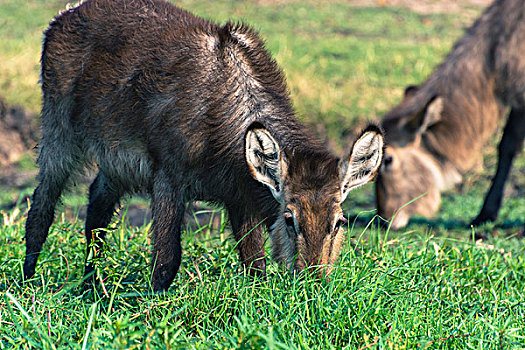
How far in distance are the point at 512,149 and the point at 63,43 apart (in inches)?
207

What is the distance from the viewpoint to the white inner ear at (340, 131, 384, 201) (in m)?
3.32

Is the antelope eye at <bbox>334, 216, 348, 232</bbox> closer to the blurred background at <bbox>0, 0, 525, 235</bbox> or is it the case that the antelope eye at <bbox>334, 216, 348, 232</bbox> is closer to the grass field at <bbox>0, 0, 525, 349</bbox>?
the grass field at <bbox>0, 0, 525, 349</bbox>

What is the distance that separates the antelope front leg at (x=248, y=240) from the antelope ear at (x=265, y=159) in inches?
18.4

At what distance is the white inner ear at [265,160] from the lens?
10.8ft

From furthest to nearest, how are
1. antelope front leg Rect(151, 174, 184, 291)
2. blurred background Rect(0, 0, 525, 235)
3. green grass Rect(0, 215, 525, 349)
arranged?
blurred background Rect(0, 0, 525, 235)
antelope front leg Rect(151, 174, 184, 291)
green grass Rect(0, 215, 525, 349)

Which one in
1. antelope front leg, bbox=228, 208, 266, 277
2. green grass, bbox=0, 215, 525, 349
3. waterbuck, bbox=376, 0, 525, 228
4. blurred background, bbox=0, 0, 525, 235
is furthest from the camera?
blurred background, bbox=0, 0, 525, 235

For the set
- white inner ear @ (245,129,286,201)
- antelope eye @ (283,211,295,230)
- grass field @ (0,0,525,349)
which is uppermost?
white inner ear @ (245,129,286,201)

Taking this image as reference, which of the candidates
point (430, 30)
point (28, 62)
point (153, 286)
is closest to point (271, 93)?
point (153, 286)

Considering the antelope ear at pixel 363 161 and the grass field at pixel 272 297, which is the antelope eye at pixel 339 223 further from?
the grass field at pixel 272 297

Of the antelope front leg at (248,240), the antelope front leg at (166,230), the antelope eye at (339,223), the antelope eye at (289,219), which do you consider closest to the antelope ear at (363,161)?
the antelope eye at (339,223)

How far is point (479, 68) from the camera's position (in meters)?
7.32

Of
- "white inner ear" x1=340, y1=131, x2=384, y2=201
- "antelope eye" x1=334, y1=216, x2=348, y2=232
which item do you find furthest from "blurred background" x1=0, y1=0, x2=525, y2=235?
"antelope eye" x1=334, y1=216, x2=348, y2=232

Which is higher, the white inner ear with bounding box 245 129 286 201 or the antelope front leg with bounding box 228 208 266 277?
the white inner ear with bounding box 245 129 286 201

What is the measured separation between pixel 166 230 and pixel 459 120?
4768mm
